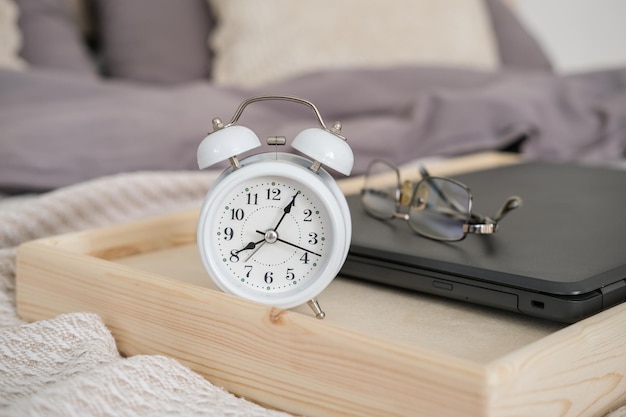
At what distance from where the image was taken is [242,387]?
2.13 ft

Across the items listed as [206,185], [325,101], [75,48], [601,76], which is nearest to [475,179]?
[206,185]

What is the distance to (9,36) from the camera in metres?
1.76

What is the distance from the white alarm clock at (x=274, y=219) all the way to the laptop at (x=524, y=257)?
106 millimetres

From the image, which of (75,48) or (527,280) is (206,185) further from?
(75,48)

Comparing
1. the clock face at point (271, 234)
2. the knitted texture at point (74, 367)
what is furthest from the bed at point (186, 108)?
the clock face at point (271, 234)

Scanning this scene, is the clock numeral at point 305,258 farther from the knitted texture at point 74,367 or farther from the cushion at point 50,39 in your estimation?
the cushion at point 50,39

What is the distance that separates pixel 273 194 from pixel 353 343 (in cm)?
16

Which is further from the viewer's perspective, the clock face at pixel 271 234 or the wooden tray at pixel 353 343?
the clock face at pixel 271 234

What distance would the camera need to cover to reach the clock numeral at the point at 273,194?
0.67m

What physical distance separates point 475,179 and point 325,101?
52cm

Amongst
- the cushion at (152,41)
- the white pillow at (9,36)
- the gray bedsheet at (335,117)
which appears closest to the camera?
the gray bedsheet at (335,117)

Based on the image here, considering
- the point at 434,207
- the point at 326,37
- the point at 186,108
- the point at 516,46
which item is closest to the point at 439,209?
the point at 434,207

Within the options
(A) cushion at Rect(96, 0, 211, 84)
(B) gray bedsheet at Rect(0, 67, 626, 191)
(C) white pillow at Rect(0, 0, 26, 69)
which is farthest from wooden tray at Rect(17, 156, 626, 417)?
(A) cushion at Rect(96, 0, 211, 84)

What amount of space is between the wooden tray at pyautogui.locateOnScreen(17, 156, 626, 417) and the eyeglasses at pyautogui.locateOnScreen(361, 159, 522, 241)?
82 mm
